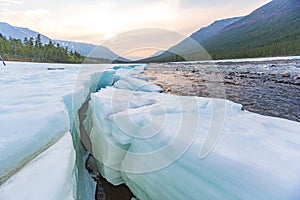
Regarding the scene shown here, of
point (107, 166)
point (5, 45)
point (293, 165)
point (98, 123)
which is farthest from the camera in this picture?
point (5, 45)

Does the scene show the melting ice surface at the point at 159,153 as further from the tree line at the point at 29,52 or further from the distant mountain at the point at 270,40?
the distant mountain at the point at 270,40

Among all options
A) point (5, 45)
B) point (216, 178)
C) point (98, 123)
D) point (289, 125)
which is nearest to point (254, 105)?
point (289, 125)

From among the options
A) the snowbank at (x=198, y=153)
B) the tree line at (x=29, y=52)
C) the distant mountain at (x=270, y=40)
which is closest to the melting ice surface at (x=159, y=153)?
the snowbank at (x=198, y=153)

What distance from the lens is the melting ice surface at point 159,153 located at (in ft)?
3.84

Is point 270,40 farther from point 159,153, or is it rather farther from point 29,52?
point 159,153

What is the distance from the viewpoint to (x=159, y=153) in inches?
69.0

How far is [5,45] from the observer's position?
25344 mm

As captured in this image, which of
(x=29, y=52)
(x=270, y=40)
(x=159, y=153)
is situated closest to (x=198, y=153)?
(x=159, y=153)

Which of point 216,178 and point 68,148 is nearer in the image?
point 216,178

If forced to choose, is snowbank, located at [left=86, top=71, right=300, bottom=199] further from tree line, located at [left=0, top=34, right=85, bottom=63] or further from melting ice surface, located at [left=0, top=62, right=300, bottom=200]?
tree line, located at [left=0, top=34, right=85, bottom=63]

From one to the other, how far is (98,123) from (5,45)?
29124 millimetres

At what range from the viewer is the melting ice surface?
46.1 inches

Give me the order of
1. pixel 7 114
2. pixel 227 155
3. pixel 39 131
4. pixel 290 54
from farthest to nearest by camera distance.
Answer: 1. pixel 290 54
2. pixel 7 114
3. pixel 39 131
4. pixel 227 155

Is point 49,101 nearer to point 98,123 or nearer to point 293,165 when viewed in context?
point 98,123
